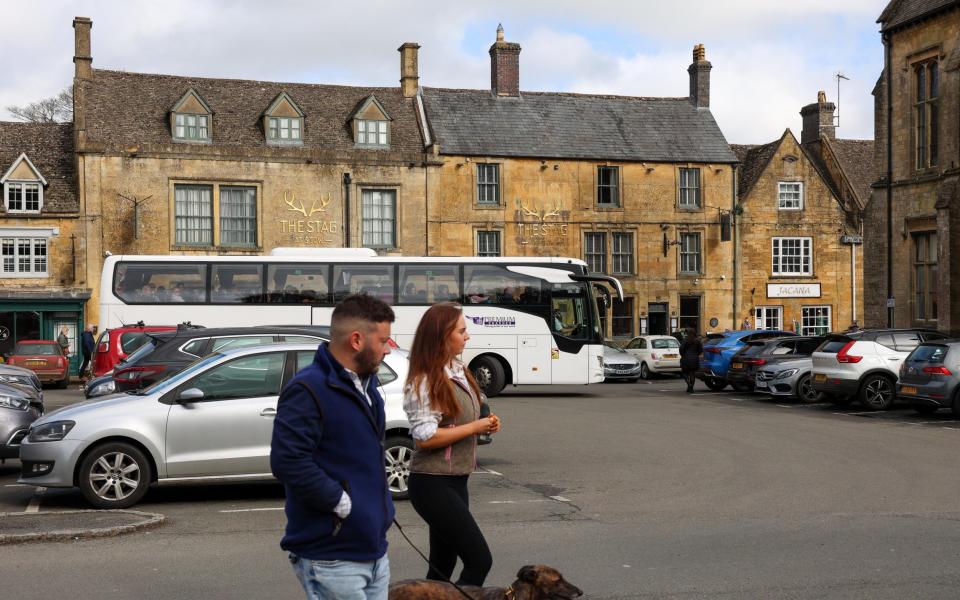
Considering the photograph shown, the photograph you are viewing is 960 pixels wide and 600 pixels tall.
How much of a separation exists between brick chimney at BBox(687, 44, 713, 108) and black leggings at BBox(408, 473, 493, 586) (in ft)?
158

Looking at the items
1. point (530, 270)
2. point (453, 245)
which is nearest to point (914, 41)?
point (530, 270)

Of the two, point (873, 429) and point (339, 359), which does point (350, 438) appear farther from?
point (873, 429)

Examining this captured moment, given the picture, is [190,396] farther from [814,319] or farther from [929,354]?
[814,319]

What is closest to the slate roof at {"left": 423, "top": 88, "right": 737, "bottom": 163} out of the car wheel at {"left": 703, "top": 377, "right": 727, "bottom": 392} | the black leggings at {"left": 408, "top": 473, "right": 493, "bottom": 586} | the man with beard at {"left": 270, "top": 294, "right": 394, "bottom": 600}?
the car wheel at {"left": 703, "top": 377, "right": 727, "bottom": 392}

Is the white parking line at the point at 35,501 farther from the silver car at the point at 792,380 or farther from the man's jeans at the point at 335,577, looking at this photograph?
the silver car at the point at 792,380

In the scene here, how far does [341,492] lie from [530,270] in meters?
24.4

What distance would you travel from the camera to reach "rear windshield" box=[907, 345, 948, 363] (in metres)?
20.8

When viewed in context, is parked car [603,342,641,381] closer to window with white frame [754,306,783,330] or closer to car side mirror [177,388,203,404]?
window with white frame [754,306,783,330]

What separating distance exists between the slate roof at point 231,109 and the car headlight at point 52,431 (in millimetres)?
32769

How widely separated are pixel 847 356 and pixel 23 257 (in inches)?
1199

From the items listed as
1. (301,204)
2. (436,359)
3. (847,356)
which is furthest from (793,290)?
(436,359)

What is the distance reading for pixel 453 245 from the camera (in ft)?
150

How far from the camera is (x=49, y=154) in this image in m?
42.7

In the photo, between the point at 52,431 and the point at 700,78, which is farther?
the point at 700,78
